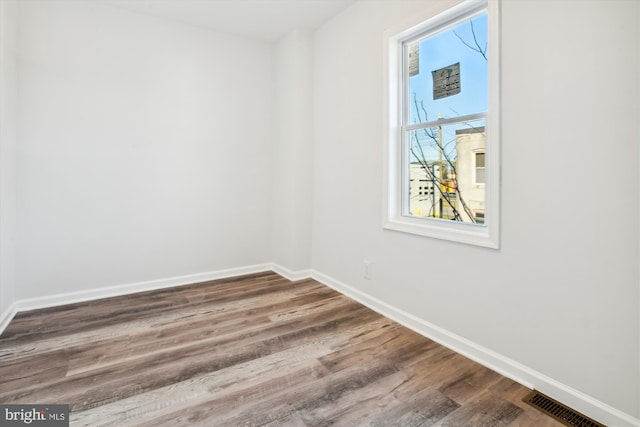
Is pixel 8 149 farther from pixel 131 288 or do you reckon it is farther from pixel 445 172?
pixel 445 172

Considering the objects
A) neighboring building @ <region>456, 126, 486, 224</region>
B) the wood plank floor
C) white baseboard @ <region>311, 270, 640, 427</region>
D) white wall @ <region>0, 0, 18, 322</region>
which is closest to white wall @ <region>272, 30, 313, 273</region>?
the wood plank floor

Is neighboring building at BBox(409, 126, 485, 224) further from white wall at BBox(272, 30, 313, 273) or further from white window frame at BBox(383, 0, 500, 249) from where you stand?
white wall at BBox(272, 30, 313, 273)

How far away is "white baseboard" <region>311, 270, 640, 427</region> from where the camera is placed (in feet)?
4.87

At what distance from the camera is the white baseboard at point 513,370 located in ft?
4.87

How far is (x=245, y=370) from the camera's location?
1.91 m

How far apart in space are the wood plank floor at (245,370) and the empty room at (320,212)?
16 mm

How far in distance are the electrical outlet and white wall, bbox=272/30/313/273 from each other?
0.96m

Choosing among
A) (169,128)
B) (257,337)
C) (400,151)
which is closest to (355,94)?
(400,151)

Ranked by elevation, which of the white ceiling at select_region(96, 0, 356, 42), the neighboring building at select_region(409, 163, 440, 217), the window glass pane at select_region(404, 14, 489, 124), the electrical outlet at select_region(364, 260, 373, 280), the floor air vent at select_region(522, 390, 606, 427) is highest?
the white ceiling at select_region(96, 0, 356, 42)

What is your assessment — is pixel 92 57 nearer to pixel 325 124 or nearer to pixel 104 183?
pixel 104 183

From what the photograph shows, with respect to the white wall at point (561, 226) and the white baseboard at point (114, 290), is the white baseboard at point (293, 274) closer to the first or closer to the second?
the white baseboard at point (114, 290)

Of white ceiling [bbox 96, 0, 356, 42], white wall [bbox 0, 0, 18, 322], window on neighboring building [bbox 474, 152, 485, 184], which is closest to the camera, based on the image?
window on neighboring building [bbox 474, 152, 485, 184]

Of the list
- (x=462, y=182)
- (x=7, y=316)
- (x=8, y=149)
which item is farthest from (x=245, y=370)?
(x=8, y=149)

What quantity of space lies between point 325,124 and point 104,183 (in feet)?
7.27
